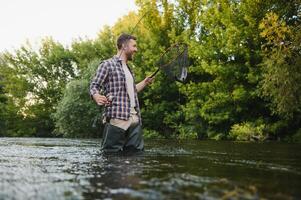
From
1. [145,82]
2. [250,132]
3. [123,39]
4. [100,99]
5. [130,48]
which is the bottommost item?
[100,99]

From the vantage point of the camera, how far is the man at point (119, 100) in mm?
7027

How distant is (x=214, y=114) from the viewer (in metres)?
25.0

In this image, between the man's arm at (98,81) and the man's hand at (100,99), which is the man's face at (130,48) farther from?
the man's hand at (100,99)

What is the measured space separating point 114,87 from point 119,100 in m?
0.25

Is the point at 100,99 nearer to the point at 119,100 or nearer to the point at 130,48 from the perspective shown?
the point at 119,100

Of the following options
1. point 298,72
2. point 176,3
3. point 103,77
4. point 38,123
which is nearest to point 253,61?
point 298,72

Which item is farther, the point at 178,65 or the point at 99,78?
the point at 178,65

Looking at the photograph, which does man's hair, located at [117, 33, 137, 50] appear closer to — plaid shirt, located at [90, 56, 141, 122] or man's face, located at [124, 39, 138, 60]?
man's face, located at [124, 39, 138, 60]

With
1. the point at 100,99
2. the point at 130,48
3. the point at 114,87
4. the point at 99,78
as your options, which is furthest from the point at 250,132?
the point at 100,99

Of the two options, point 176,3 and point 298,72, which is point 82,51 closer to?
point 176,3

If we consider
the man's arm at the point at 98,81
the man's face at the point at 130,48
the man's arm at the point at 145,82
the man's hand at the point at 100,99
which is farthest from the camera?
the man's arm at the point at 145,82

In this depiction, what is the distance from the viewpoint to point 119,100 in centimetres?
708

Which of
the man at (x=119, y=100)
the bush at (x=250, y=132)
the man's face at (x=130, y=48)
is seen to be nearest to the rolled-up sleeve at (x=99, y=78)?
the man at (x=119, y=100)

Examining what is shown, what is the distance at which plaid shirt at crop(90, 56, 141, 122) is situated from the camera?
702 cm
